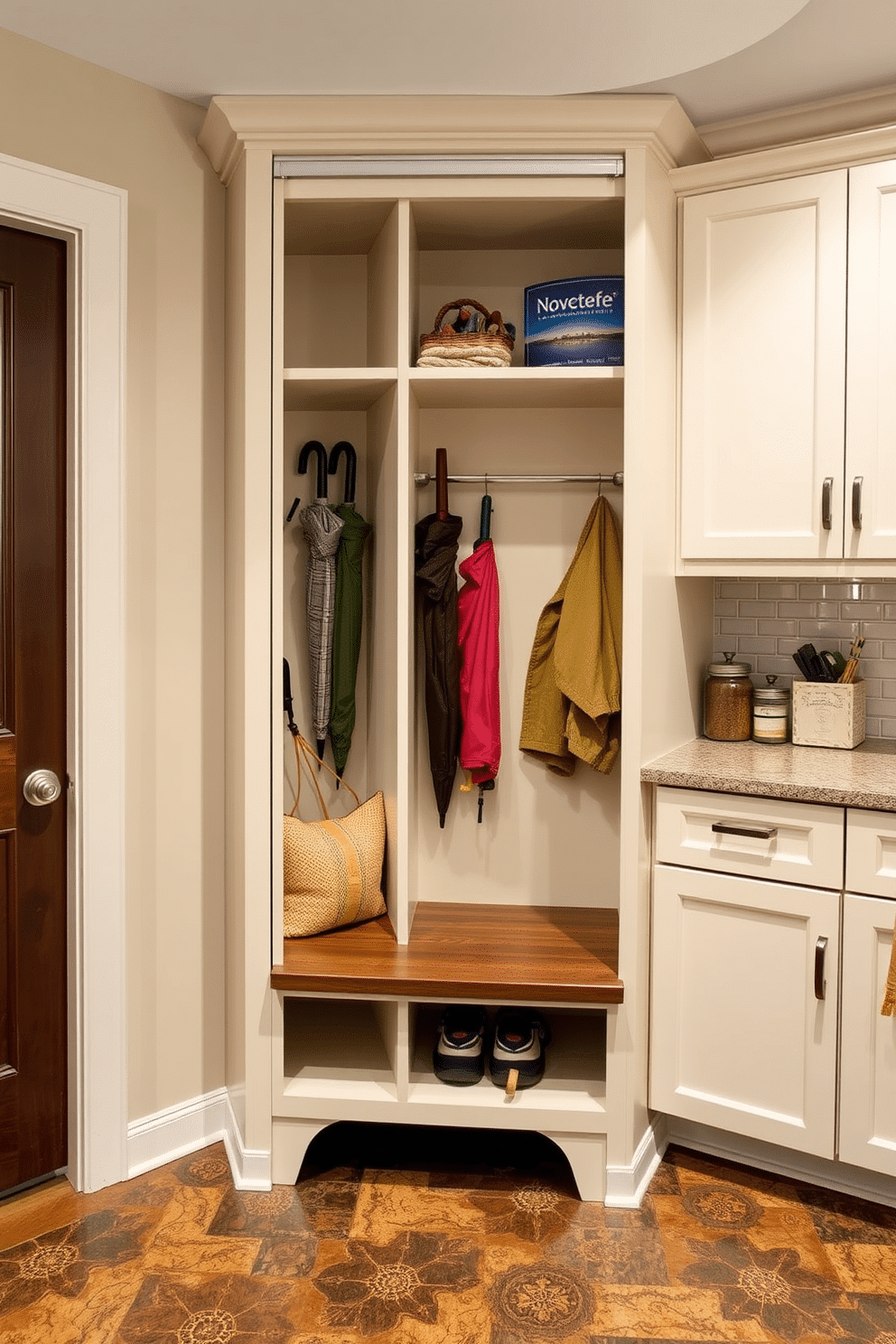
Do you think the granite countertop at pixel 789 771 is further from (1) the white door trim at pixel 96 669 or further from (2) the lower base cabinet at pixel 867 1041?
(1) the white door trim at pixel 96 669

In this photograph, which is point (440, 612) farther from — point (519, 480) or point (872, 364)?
point (872, 364)

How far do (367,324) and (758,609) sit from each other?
4.12ft

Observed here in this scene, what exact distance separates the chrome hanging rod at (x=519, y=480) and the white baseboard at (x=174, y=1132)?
1.57 meters

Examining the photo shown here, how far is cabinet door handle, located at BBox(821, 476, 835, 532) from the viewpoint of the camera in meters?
2.37

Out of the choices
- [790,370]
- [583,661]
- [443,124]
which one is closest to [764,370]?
[790,370]

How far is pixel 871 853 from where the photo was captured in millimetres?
2150

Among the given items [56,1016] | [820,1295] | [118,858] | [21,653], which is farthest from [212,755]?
[820,1295]

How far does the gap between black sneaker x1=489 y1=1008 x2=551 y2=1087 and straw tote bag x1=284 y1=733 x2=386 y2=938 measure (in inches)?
16.9

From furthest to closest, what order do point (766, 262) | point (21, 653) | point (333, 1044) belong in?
point (333, 1044), point (766, 262), point (21, 653)

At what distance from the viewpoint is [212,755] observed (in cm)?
253

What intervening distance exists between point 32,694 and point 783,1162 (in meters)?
1.96

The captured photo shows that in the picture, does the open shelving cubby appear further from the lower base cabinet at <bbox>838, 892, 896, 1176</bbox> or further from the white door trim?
the lower base cabinet at <bbox>838, 892, 896, 1176</bbox>

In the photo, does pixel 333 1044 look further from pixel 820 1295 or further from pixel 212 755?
pixel 820 1295

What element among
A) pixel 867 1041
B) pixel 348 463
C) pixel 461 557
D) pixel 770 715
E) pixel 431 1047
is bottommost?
pixel 431 1047
